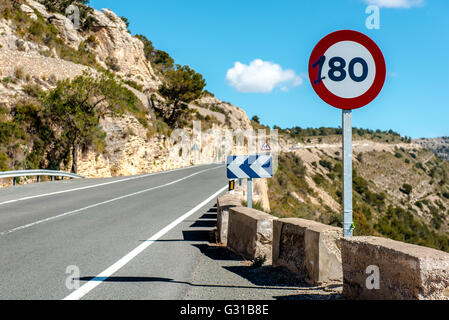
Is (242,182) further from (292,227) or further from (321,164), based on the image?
(321,164)

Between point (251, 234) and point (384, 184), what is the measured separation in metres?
117

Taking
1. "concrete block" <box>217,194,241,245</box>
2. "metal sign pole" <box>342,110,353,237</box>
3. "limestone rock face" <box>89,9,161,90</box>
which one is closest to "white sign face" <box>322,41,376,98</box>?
"metal sign pole" <box>342,110,353,237</box>

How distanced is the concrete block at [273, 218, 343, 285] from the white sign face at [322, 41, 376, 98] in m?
1.63

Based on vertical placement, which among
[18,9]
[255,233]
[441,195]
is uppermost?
[18,9]

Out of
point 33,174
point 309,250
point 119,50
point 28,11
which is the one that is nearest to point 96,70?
point 28,11

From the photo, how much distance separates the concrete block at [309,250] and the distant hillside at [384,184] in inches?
1094

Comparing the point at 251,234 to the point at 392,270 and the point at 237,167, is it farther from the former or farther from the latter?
the point at 392,270

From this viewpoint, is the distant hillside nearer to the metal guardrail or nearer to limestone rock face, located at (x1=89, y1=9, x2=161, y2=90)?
the metal guardrail

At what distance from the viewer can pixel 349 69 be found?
166 inches

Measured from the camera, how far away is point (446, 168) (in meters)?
152

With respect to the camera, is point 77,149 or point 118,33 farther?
point 118,33

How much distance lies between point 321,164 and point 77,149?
7340 cm
